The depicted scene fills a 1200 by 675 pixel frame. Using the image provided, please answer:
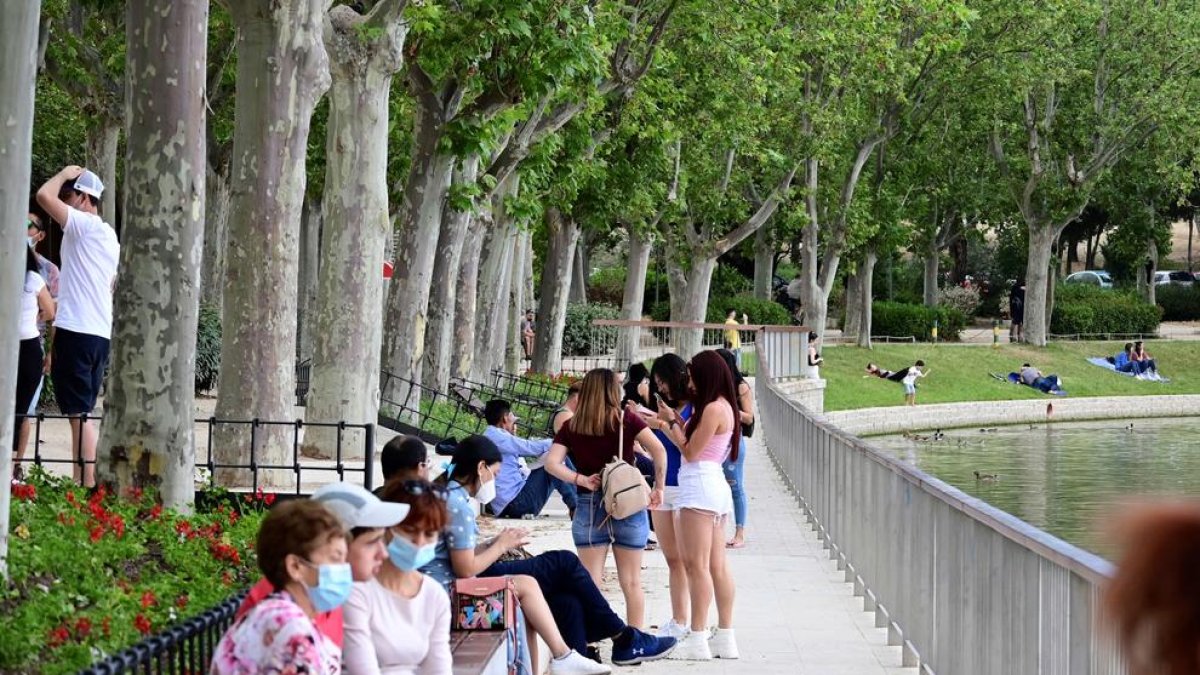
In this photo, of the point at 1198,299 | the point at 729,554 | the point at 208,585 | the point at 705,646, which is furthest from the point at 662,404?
the point at 1198,299

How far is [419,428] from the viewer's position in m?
23.9

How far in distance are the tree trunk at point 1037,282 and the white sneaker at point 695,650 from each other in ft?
181

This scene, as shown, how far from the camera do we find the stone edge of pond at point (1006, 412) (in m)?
52.5

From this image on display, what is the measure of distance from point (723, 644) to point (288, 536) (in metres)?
6.28

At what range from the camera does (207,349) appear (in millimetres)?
27625

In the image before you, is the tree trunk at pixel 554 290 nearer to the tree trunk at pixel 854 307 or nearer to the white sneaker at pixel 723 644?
the tree trunk at pixel 854 307

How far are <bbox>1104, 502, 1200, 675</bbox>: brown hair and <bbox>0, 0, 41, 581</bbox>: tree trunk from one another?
Result: 6.68m

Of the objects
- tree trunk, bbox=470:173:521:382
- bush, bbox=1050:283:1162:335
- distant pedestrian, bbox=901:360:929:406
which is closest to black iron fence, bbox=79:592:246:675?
tree trunk, bbox=470:173:521:382

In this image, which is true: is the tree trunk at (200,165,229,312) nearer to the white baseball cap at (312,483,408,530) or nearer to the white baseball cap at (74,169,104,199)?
the white baseball cap at (74,169,104,199)

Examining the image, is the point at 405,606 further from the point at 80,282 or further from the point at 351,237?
the point at 351,237

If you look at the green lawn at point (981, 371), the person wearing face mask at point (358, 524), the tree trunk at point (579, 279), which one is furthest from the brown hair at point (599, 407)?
the tree trunk at point (579, 279)

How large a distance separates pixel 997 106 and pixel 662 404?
51585 millimetres

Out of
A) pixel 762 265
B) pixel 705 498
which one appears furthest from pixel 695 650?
pixel 762 265

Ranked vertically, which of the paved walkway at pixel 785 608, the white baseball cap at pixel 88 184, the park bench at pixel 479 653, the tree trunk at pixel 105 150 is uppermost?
the tree trunk at pixel 105 150
